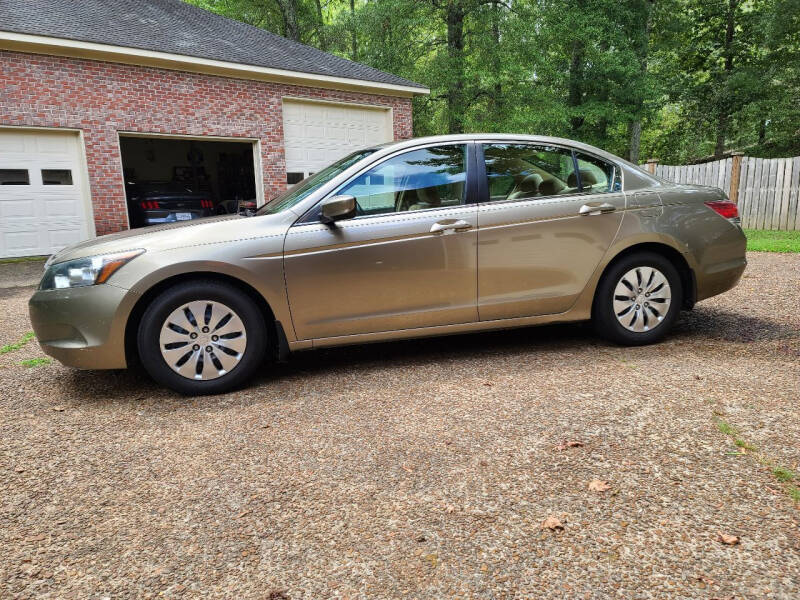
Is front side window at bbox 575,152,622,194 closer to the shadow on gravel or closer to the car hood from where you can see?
the shadow on gravel

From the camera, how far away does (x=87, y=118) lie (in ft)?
33.7

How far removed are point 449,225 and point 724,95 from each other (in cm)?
2579

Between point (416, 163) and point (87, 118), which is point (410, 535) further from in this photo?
point (87, 118)

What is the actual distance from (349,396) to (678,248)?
109 inches

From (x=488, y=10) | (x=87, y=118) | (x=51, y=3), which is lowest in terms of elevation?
(x=87, y=118)

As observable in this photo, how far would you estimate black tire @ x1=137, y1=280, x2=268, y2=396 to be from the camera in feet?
10.9

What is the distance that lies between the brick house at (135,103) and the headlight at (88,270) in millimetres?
8314

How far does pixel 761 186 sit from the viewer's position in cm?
1272

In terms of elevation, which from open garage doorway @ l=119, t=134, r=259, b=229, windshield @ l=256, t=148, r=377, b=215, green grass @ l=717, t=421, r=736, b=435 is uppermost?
open garage doorway @ l=119, t=134, r=259, b=229

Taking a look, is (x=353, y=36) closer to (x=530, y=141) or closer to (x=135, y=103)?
(x=135, y=103)

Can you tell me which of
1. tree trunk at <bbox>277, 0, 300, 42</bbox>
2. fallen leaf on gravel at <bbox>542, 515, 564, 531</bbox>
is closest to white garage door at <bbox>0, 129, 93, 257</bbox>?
fallen leaf on gravel at <bbox>542, 515, 564, 531</bbox>

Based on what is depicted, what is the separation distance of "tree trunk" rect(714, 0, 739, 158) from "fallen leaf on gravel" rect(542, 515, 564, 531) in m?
27.5

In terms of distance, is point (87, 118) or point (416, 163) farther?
point (87, 118)

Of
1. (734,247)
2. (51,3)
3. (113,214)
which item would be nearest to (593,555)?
(734,247)
